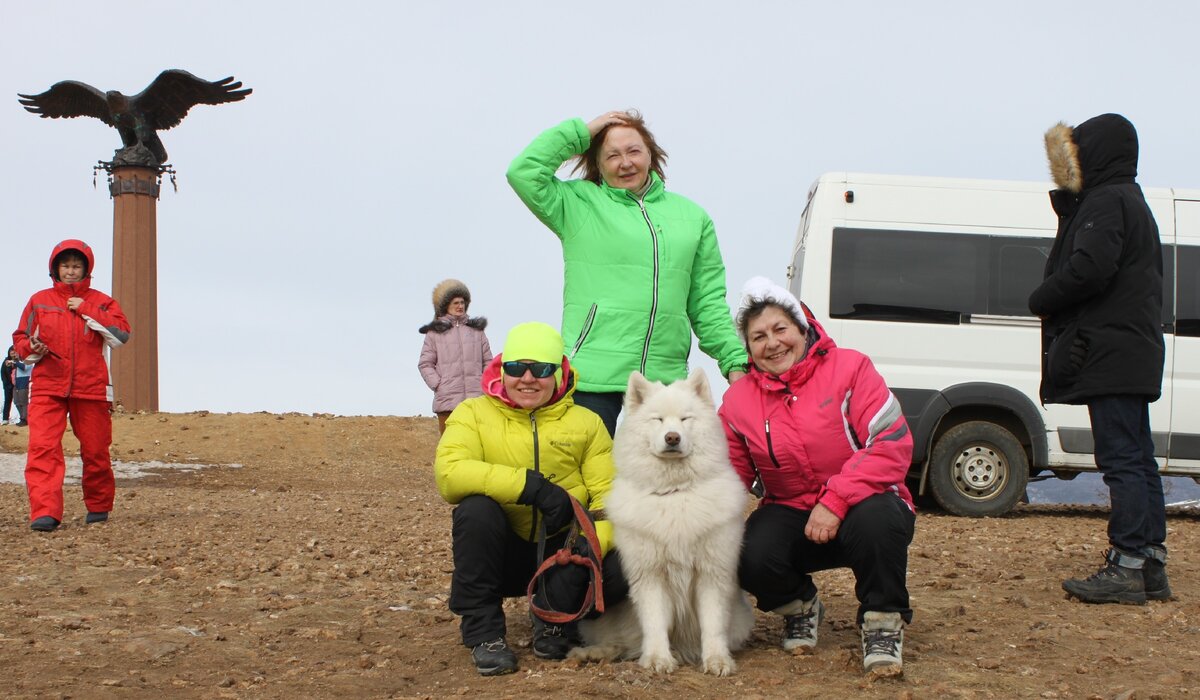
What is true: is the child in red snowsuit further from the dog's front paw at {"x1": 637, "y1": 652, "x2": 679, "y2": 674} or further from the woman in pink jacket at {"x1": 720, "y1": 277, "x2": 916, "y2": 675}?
the woman in pink jacket at {"x1": 720, "y1": 277, "x2": 916, "y2": 675}

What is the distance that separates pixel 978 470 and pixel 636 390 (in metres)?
6.47

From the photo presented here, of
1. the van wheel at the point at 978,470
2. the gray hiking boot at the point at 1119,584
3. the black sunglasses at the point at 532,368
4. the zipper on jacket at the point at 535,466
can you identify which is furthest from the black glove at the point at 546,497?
the van wheel at the point at 978,470

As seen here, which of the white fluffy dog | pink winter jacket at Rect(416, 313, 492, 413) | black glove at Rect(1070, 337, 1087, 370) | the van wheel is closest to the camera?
the white fluffy dog

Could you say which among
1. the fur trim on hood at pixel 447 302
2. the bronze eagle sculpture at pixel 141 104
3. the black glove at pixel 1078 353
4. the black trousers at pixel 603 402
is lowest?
the black trousers at pixel 603 402

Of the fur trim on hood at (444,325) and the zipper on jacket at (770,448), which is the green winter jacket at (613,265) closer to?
the zipper on jacket at (770,448)

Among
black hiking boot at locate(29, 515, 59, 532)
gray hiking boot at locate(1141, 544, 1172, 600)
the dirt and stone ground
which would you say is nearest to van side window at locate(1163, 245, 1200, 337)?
the dirt and stone ground

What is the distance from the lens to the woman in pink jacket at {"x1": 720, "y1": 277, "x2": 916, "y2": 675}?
3789 millimetres

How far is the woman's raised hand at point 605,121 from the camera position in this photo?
4.38 metres

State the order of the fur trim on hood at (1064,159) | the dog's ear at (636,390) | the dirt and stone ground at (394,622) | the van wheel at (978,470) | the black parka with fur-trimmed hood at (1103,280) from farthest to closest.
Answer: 1. the van wheel at (978,470)
2. the fur trim on hood at (1064,159)
3. the black parka with fur-trimmed hood at (1103,280)
4. the dog's ear at (636,390)
5. the dirt and stone ground at (394,622)

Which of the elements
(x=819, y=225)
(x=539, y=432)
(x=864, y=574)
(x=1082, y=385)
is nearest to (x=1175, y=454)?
(x=819, y=225)

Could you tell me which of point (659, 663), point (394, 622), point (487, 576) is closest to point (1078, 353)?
point (659, 663)

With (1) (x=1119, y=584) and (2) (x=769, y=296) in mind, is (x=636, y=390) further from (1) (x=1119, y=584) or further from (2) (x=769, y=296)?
(1) (x=1119, y=584)

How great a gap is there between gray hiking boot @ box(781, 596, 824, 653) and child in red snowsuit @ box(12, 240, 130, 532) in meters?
5.76

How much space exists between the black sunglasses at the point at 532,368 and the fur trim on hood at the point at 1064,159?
2953 mm
